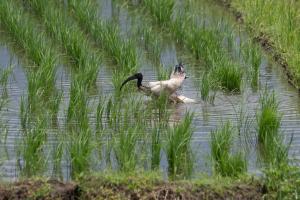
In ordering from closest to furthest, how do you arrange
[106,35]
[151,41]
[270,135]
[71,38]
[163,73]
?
1. [270,135]
2. [163,73]
3. [71,38]
4. [106,35]
5. [151,41]

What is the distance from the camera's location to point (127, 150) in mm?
7020

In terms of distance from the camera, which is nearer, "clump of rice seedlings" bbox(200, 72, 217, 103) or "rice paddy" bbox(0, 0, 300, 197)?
"rice paddy" bbox(0, 0, 300, 197)

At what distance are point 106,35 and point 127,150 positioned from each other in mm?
3710

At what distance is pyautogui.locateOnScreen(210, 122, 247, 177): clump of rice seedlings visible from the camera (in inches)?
268

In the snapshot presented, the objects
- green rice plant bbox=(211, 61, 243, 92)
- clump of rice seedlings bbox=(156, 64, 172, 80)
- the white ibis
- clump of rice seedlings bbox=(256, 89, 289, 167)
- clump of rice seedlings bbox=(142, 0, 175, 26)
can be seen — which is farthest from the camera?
clump of rice seedlings bbox=(142, 0, 175, 26)

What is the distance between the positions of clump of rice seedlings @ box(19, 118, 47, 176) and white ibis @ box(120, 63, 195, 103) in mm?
1812

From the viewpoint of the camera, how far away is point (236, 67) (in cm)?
958

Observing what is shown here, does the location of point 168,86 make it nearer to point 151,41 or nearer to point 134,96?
point 134,96

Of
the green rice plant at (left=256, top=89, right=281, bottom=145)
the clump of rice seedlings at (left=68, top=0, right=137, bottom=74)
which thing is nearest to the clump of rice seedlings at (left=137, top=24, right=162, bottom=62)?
the clump of rice seedlings at (left=68, top=0, right=137, bottom=74)

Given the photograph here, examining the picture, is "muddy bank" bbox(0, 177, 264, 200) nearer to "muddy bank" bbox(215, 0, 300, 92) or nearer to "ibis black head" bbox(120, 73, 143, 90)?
"ibis black head" bbox(120, 73, 143, 90)

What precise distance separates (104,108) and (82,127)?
902 millimetres

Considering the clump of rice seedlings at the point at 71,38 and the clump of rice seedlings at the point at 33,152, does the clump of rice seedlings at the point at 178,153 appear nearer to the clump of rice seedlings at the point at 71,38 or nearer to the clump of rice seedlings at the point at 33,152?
the clump of rice seedlings at the point at 33,152

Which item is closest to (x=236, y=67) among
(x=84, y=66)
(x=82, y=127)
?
(x=84, y=66)

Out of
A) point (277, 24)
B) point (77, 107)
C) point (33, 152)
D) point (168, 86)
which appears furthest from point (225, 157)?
point (277, 24)
